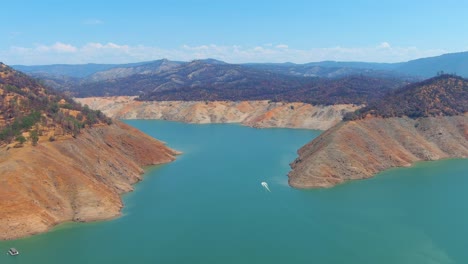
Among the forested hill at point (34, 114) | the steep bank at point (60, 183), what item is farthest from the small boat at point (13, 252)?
the forested hill at point (34, 114)

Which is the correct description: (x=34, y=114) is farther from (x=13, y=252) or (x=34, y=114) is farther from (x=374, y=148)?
(x=374, y=148)

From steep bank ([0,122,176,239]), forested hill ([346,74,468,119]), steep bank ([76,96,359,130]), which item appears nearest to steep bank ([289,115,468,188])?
A: forested hill ([346,74,468,119])

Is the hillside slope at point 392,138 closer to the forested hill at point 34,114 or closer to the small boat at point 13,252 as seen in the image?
the forested hill at point 34,114

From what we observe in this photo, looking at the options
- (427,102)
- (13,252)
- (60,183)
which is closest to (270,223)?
(13,252)

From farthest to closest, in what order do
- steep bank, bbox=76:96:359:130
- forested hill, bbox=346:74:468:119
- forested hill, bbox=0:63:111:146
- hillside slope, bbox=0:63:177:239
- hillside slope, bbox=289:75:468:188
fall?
steep bank, bbox=76:96:359:130 < forested hill, bbox=346:74:468:119 < hillside slope, bbox=289:75:468:188 < forested hill, bbox=0:63:111:146 < hillside slope, bbox=0:63:177:239

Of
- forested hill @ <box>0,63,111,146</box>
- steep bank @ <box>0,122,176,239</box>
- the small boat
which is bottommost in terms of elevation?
the small boat

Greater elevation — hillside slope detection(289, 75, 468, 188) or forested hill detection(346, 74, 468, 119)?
forested hill detection(346, 74, 468, 119)

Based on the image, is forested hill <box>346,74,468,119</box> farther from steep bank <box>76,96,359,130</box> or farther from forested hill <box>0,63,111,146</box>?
forested hill <box>0,63,111,146</box>
